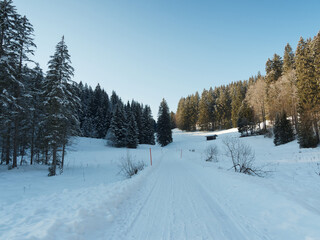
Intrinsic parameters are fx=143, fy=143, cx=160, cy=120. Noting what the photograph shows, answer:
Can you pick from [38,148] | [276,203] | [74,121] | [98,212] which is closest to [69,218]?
[98,212]

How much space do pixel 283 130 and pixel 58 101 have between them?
31.1m

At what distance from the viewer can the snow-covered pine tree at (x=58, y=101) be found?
507 inches

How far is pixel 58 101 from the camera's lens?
509 inches

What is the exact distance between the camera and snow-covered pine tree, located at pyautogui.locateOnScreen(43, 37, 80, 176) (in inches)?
507

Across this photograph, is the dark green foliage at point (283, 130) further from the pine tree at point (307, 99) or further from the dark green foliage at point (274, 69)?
the dark green foliage at point (274, 69)

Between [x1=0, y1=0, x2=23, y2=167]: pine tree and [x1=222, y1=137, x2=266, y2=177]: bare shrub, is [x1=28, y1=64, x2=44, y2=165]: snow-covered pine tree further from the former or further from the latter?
[x1=222, y1=137, x2=266, y2=177]: bare shrub

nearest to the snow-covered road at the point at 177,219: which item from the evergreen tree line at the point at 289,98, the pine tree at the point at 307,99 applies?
the pine tree at the point at 307,99

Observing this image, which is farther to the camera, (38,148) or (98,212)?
(38,148)

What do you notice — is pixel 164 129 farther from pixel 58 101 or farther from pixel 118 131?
pixel 58 101

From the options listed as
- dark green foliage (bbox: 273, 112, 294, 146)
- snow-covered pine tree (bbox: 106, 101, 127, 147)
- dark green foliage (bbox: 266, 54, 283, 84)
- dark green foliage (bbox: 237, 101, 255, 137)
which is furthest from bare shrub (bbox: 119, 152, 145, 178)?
dark green foliage (bbox: 266, 54, 283, 84)

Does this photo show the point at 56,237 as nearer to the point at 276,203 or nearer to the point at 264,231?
the point at 264,231

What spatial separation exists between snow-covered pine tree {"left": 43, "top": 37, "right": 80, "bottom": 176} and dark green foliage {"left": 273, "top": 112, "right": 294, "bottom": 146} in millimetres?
29882

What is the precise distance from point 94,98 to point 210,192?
56.7 m

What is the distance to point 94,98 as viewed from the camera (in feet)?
178
